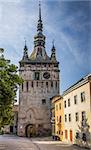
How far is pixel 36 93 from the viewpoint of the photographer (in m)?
52.9

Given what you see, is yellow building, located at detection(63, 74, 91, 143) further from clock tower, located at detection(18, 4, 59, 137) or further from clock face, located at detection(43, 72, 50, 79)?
clock face, located at detection(43, 72, 50, 79)

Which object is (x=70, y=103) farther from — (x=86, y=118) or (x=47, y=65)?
(x=47, y=65)

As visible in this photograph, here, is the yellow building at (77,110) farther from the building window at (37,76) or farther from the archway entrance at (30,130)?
the building window at (37,76)

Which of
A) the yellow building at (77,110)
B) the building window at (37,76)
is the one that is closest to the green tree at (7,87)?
the yellow building at (77,110)

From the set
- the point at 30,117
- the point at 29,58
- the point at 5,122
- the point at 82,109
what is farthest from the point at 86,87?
the point at 29,58

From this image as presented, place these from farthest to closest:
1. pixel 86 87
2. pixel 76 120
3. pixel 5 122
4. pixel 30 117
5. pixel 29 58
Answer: pixel 29 58 → pixel 30 117 → pixel 76 120 → pixel 86 87 → pixel 5 122

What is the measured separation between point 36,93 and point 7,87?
31.9 m

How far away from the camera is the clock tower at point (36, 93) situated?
2021 inches

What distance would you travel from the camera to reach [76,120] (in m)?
30.6

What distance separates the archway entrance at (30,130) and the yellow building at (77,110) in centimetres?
1560

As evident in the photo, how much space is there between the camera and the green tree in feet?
69.4

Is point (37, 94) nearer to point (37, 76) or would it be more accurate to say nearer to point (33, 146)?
point (37, 76)

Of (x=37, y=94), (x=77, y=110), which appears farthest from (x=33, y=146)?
(x=37, y=94)

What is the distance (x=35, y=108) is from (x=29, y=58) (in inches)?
408
